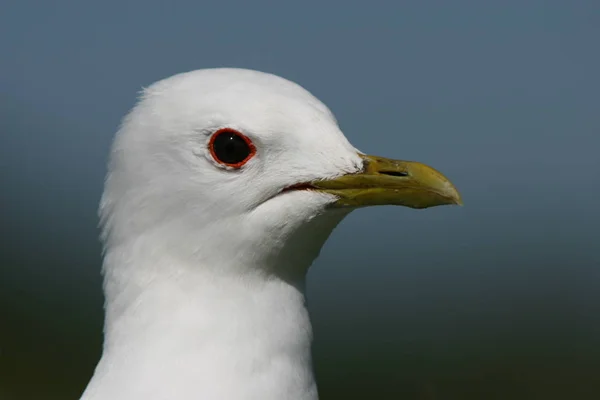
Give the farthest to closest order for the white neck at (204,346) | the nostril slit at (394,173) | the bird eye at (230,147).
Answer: the nostril slit at (394,173)
the bird eye at (230,147)
the white neck at (204,346)

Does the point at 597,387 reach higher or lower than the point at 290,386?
lower

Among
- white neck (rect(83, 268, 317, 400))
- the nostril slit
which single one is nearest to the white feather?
white neck (rect(83, 268, 317, 400))

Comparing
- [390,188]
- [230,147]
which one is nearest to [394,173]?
[390,188]

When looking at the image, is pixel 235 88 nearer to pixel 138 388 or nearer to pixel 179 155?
pixel 179 155

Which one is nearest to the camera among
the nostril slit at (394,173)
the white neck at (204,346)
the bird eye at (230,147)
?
the white neck at (204,346)

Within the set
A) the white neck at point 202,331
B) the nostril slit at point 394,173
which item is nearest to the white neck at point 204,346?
the white neck at point 202,331

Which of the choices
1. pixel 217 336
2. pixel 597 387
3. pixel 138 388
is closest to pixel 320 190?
pixel 217 336

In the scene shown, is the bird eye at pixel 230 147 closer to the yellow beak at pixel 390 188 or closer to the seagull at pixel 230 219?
the seagull at pixel 230 219

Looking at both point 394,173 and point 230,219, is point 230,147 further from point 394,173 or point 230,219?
point 394,173
